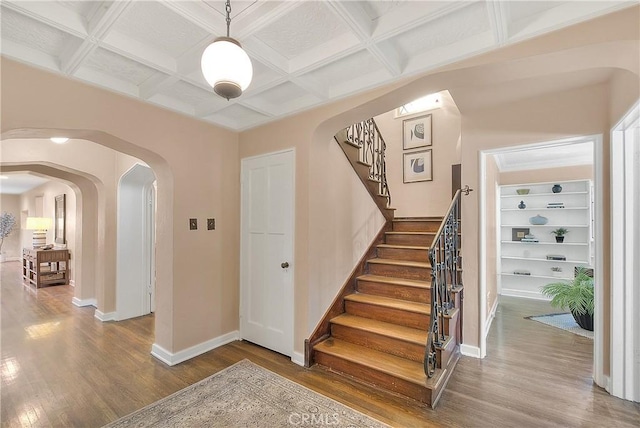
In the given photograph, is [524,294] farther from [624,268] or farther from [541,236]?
[624,268]

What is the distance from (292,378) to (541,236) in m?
5.74

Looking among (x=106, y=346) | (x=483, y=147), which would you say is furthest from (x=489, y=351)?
(x=106, y=346)

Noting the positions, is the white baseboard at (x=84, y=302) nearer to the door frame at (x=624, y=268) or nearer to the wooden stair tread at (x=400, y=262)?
the wooden stair tread at (x=400, y=262)

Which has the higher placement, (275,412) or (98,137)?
(98,137)

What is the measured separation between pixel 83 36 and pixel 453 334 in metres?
3.86

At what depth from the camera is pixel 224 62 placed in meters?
1.41

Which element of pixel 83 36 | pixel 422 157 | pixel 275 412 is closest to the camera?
pixel 83 36

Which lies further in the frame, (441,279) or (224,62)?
(441,279)

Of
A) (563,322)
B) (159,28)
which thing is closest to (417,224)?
(563,322)

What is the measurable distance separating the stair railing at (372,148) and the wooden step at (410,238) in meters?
0.67

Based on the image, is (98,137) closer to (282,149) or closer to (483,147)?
(282,149)

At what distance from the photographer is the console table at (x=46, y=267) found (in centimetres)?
632

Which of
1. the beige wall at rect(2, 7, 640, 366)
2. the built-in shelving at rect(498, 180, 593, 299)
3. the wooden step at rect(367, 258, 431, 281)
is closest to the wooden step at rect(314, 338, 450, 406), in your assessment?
the beige wall at rect(2, 7, 640, 366)

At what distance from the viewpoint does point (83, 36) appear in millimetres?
1854
